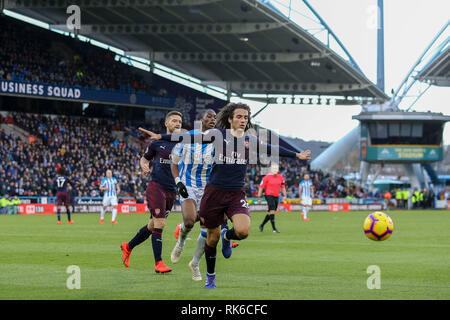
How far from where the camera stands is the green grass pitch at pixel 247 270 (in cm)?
908

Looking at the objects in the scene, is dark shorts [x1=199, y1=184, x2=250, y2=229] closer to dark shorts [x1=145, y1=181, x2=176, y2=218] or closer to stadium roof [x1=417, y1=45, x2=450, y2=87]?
dark shorts [x1=145, y1=181, x2=176, y2=218]

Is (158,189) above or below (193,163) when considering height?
below

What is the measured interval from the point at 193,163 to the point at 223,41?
39584mm

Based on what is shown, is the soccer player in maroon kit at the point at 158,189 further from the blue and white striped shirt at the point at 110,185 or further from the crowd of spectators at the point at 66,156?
the crowd of spectators at the point at 66,156

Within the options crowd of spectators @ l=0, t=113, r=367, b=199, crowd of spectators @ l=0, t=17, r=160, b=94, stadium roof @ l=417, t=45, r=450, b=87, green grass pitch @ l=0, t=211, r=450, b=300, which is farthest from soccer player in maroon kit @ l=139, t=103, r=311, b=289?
stadium roof @ l=417, t=45, r=450, b=87

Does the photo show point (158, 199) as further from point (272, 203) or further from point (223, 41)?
point (223, 41)

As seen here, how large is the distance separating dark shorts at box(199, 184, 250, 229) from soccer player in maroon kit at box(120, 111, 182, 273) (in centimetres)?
224

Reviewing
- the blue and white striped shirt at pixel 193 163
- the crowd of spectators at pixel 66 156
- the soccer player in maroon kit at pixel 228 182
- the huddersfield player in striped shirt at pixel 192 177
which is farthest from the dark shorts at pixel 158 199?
the crowd of spectators at pixel 66 156

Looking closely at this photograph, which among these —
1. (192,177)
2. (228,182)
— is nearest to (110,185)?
(192,177)

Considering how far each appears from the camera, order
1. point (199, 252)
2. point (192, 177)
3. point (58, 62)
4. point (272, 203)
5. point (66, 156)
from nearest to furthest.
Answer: point (199, 252), point (192, 177), point (272, 203), point (66, 156), point (58, 62)

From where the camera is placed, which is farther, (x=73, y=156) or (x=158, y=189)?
(x=73, y=156)

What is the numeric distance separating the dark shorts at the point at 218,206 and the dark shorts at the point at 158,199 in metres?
2.45

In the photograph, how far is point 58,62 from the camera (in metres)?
52.3

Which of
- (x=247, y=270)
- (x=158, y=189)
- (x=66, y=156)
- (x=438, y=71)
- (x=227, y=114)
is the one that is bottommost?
(x=247, y=270)
